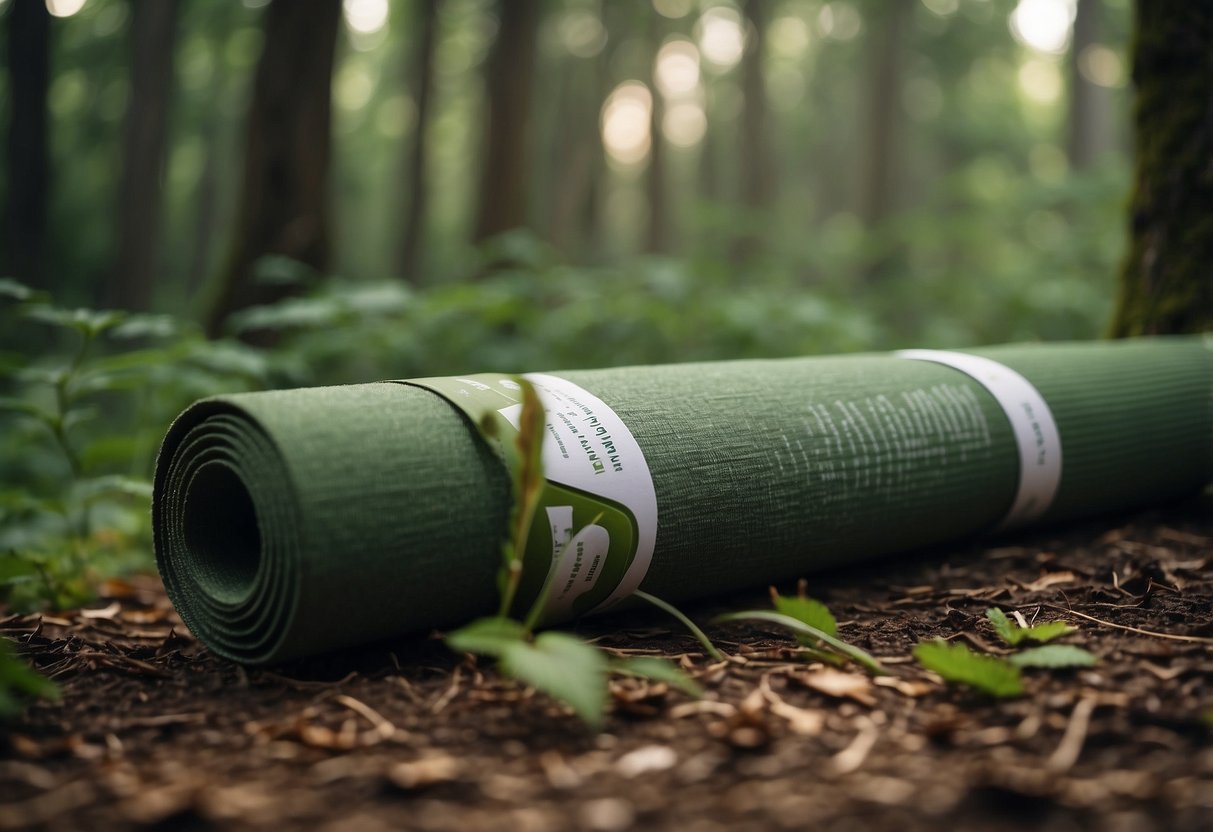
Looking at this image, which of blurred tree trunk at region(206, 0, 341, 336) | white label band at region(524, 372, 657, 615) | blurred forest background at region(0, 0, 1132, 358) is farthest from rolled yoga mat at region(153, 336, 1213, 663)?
blurred tree trunk at region(206, 0, 341, 336)

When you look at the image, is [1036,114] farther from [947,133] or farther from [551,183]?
[551,183]

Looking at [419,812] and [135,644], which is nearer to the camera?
[419,812]

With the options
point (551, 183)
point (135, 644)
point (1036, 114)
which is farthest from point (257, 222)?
point (1036, 114)

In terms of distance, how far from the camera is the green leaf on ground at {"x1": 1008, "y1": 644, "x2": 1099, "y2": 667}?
1354 millimetres

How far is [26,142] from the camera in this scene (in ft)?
30.1

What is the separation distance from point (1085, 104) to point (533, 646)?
14027 millimetres

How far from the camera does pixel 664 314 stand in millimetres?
4750

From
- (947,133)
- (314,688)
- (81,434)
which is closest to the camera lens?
(314,688)

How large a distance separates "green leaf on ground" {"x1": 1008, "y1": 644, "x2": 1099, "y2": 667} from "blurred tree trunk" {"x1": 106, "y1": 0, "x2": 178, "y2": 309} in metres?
10.8

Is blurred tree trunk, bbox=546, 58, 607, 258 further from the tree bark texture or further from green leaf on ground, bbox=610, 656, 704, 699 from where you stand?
green leaf on ground, bbox=610, 656, 704, 699

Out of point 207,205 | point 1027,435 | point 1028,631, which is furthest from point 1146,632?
point 207,205

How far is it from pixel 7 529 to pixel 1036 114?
2590cm

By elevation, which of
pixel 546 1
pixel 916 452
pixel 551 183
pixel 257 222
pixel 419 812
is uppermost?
pixel 546 1

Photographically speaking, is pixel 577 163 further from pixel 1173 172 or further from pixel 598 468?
pixel 598 468
